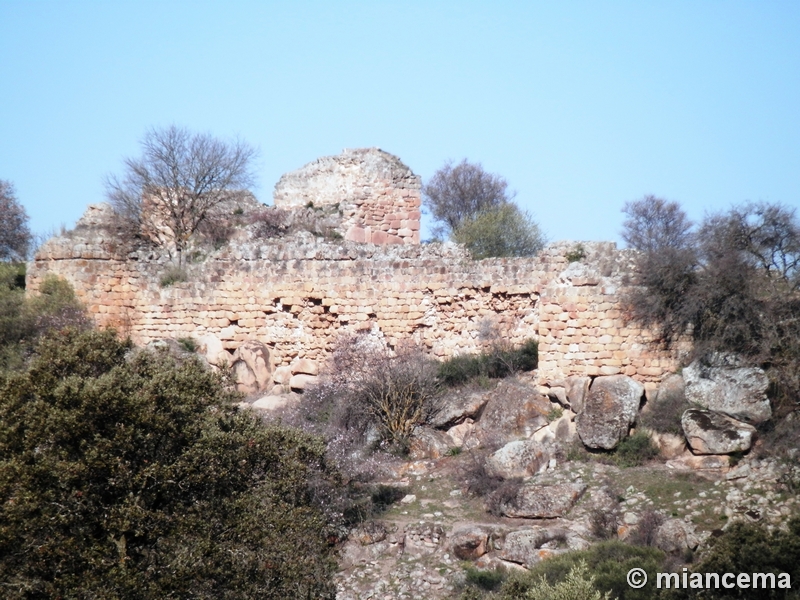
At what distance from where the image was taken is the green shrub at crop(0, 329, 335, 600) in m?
10.5

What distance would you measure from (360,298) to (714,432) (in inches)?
263

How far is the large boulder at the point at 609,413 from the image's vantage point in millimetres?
15828

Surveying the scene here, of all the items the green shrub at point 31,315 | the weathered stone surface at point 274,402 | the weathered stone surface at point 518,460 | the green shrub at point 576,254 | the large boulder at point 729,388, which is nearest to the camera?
the large boulder at point 729,388

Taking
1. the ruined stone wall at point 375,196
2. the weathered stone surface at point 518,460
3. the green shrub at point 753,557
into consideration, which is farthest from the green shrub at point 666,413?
the ruined stone wall at point 375,196

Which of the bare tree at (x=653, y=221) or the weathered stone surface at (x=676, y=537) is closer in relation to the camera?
A: the weathered stone surface at (x=676, y=537)

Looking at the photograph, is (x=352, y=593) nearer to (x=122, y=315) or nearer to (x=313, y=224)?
(x=122, y=315)

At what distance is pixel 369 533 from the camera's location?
14773 millimetres

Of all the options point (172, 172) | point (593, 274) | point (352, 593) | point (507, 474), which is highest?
point (172, 172)

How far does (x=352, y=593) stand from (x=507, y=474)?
3004 mm

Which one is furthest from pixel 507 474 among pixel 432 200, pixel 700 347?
pixel 432 200

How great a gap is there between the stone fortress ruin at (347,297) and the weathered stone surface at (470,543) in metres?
3.43

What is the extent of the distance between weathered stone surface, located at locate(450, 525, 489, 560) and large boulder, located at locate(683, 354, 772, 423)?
3.62m

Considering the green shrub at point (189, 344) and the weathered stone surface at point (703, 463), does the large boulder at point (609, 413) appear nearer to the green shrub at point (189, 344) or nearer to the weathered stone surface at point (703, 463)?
the weathered stone surface at point (703, 463)

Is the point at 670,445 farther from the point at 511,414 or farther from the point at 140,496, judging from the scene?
the point at 140,496
